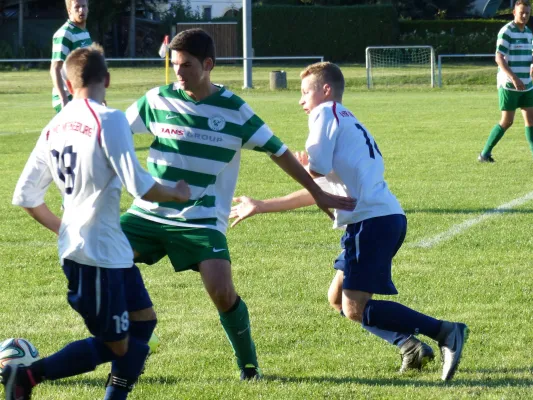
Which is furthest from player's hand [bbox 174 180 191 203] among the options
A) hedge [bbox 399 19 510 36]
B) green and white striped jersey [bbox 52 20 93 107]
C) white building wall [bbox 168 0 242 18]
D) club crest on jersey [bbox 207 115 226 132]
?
white building wall [bbox 168 0 242 18]

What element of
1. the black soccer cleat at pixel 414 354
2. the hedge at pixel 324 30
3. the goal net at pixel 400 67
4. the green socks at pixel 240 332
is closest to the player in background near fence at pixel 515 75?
the black soccer cleat at pixel 414 354

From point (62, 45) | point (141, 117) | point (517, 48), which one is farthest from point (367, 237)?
point (517, 48)

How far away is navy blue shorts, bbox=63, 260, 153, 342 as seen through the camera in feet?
12.6

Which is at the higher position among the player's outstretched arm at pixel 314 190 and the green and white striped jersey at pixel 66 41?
the green and white striped jersey at pixel 66 41

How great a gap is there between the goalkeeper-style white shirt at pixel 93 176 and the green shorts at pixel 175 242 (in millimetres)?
669

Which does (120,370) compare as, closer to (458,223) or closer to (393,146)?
(458,223)

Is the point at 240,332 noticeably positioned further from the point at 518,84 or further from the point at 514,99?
the point at 514,99

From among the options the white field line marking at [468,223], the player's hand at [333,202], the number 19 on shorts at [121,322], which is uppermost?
the player's hand at [333,202]

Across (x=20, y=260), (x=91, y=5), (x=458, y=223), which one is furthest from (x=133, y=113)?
(x=91, y=5)

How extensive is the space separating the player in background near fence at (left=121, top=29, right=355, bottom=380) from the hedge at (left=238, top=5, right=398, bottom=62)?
4118cm

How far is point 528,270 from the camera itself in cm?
691

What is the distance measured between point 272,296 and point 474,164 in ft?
23.2

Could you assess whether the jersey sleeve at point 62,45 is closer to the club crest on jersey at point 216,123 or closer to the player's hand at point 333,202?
the club crest on jersey at point 216,123

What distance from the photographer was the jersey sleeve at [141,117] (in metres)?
4.76
